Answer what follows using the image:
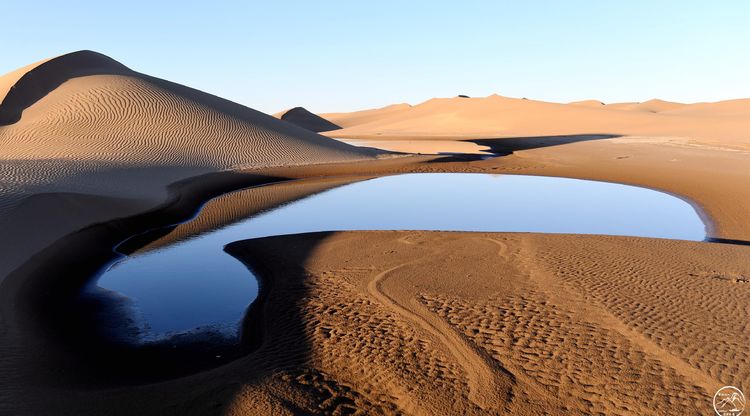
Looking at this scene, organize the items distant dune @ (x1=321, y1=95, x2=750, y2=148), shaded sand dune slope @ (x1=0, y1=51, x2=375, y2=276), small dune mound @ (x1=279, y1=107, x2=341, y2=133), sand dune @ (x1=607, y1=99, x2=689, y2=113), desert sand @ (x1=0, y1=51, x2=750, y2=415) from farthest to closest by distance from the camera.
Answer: sand dune @ (x1=607, y1=99, x2=689, y2=113) < small dune mound @ (x1=279, y1=107, x2=341, y2=133) < distant dune @ (x1=321, y1=95, x2=750, y2=148) < shaded sand dune slope @ (x1=0, y1=51, x2=375, y2=276) < desert sand @ (x1=0, y1=51, x2=750, y2=415)

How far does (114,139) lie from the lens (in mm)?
29609

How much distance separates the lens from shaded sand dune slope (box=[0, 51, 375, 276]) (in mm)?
16219

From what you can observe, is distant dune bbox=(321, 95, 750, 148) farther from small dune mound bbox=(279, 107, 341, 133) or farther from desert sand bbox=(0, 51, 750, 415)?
desert sand bbox=(0, 51, 750, 415)

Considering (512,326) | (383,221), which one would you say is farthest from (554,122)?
(512,326)

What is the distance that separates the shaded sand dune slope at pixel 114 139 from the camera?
16219 millimetres

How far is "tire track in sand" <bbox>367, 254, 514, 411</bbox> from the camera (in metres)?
5.68

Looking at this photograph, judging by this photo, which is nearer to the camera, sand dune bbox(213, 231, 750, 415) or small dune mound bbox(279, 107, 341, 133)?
sand dune bbox(213, 231, 750, 415)

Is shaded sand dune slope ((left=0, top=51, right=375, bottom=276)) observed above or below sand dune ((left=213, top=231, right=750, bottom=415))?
above

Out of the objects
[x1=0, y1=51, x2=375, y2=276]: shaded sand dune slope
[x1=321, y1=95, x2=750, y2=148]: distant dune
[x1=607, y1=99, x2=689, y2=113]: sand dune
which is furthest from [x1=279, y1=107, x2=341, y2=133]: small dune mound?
[x1=607, y1=99, x2=689, y2=113]: sand dune

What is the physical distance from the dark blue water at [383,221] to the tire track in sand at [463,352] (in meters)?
2.38

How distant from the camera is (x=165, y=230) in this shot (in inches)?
580

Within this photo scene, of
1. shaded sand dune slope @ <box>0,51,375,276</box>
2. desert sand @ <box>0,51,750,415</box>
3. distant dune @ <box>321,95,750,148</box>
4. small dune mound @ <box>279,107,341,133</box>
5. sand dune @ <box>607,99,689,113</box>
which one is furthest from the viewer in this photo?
sand dune @ <box>607,99,689,113</box>

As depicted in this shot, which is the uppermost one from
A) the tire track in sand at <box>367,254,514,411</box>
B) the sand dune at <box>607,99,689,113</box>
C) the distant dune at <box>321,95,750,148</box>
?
the sand dune at <box>607,99,689,113</box>

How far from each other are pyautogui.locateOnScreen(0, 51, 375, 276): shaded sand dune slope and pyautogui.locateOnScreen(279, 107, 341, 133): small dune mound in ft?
229
